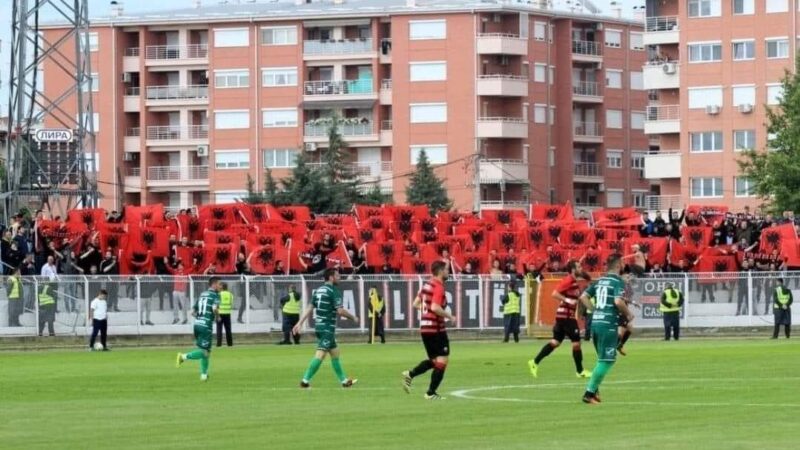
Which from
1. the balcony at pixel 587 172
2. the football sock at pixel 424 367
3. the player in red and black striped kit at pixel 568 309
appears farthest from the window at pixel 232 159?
the football sock at pixel 424 367

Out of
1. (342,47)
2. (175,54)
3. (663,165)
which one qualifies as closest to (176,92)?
(175,54)

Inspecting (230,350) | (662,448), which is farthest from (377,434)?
(230,350)

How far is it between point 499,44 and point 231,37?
1877 centimetres

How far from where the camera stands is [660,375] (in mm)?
37219

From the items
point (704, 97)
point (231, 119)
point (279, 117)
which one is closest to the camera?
point (704, 97)

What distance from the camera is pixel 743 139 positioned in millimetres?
115125

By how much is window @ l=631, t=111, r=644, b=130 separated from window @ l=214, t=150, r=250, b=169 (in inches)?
1045

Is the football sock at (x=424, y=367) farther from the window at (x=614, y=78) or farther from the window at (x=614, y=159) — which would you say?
the window at (x=614, y=78)

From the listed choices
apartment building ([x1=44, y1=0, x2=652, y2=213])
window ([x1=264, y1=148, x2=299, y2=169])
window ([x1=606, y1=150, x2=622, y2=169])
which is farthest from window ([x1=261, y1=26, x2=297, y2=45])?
window ([x1=606, y1=150, x2=622, y2=169])

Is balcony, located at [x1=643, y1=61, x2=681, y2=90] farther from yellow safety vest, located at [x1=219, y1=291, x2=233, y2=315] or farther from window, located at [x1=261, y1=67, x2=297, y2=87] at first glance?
yellow safety vest, located at [x1=219, y1=291, x2=233, y2=315]

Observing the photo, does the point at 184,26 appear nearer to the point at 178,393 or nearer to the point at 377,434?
the point at 178,393

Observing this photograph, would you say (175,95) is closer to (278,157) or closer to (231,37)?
(231,37)

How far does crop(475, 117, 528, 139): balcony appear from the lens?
12531 cm

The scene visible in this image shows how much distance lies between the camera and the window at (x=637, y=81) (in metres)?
136
